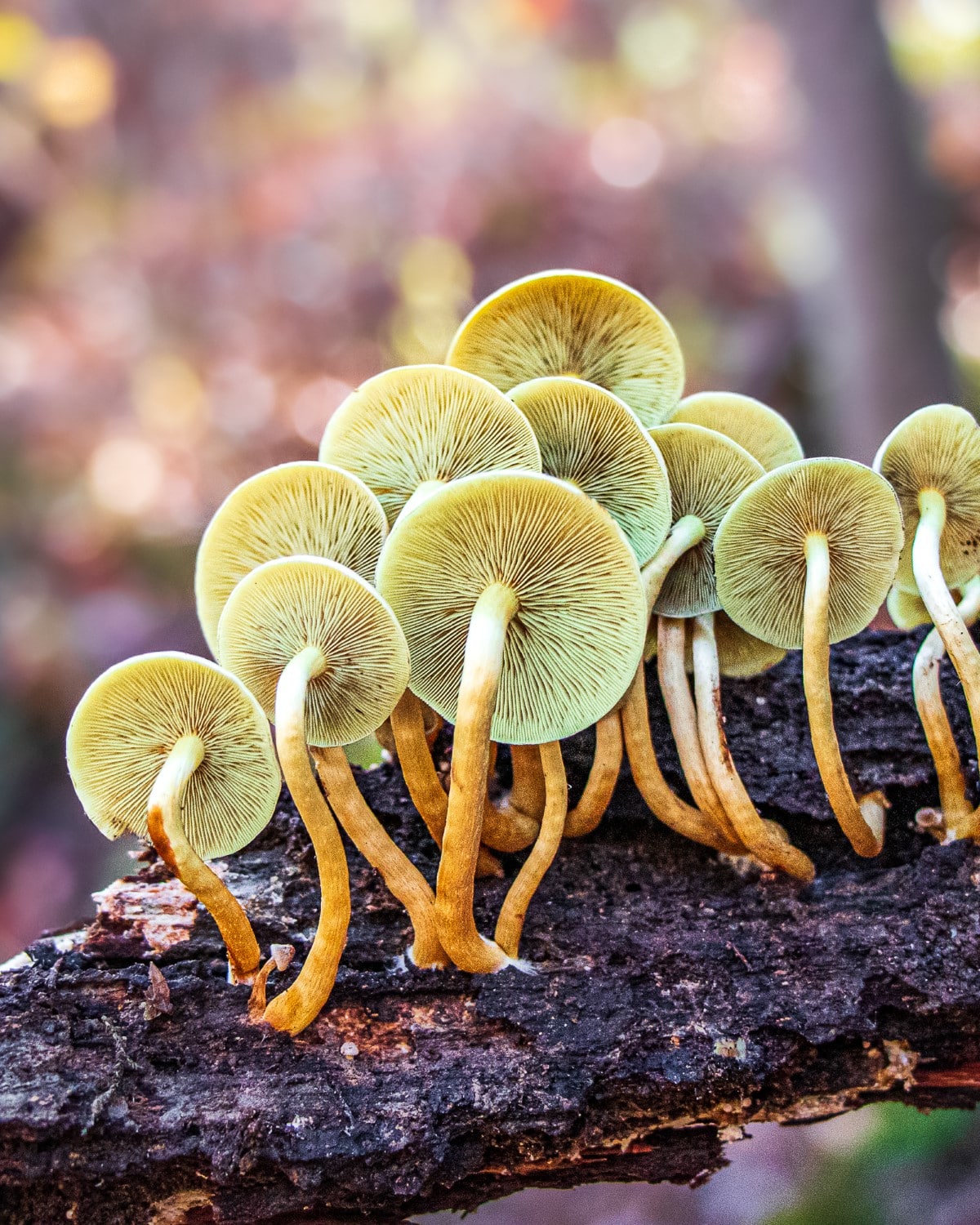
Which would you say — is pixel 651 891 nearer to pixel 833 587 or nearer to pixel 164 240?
pixel 833 587

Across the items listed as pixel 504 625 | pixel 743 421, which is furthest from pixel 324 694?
pixel 743 421

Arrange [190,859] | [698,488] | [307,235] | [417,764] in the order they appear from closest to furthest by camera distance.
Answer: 1. [190,859]
2. [417,764]
3. [698,488]
4. [307,235]

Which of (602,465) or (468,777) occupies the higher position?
(602,465)

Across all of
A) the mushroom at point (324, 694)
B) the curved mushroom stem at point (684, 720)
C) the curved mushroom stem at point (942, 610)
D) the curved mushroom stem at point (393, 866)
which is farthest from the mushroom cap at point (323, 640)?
the curved mushroom stem at point (942, 610)

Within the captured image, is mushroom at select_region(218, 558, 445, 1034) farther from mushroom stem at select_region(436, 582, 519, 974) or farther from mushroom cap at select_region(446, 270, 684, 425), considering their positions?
mushroom cap at select_region(446, 270, 684, 425)

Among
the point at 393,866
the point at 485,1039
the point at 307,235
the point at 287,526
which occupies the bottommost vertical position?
the point at 485,1039

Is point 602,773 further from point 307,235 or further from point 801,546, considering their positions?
point 307,235

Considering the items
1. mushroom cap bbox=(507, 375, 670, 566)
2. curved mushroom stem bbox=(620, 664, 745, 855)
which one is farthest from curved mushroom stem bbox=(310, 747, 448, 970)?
mushroom cap bbox=(507, 375, 670, 566)
